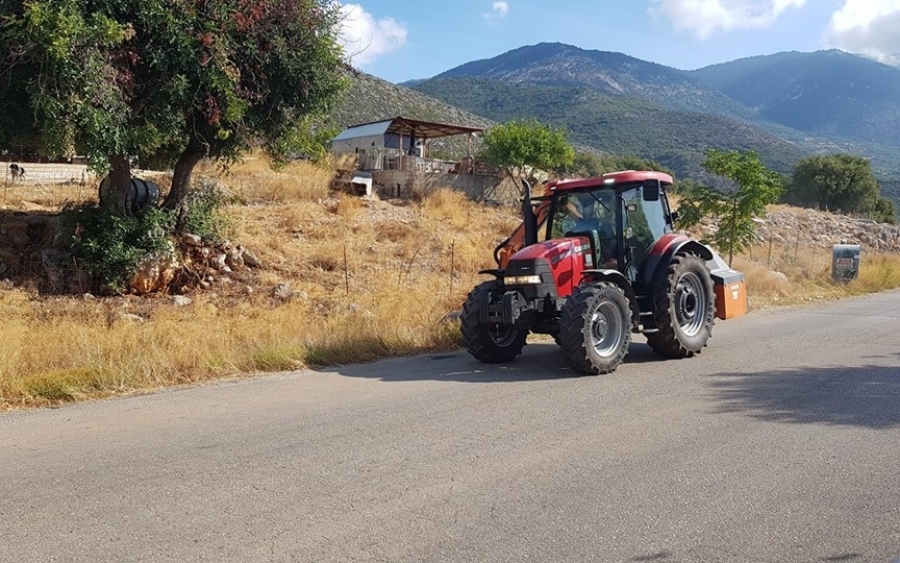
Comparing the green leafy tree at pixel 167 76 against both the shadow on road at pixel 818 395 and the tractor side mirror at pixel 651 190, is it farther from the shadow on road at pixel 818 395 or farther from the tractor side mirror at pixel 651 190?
the shadow on road at pixel 818 395

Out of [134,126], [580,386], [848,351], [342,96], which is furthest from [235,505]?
[342,96]

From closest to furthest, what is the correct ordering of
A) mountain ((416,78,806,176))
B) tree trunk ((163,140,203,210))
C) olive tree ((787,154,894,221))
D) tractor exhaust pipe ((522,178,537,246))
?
tractor exhaust pipe ((522,178,537,246))
tree trunk ((163,140,203,210))
olive tree ((787,154,894,221))
mountain ((416,78,806,176))

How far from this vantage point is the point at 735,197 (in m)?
19.0

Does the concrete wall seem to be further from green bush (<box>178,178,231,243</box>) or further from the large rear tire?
the large rear tire

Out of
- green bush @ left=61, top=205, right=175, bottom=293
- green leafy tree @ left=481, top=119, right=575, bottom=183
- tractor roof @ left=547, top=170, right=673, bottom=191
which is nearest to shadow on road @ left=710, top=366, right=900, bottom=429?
tractor roof @ left=547, top=170, right=673, bottom=191

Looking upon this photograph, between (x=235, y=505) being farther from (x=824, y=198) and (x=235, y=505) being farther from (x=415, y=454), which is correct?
(x=824, y=198)

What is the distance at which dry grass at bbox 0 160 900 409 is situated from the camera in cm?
886

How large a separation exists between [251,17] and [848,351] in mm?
11888

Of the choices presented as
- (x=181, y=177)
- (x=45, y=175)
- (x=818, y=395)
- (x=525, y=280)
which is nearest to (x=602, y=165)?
(x=45, y=175)

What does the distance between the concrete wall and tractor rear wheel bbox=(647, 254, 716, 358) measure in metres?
18.1

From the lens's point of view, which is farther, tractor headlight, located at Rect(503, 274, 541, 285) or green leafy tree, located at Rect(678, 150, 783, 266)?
green leafy tree, located at Rect(678, 150, 783, 266)

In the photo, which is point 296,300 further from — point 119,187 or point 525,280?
point 525,280

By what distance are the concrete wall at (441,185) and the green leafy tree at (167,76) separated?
1173cm

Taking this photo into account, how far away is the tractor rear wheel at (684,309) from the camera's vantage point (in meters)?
9.80
